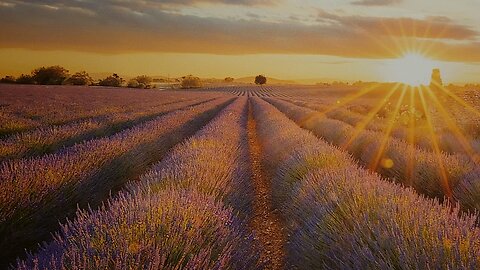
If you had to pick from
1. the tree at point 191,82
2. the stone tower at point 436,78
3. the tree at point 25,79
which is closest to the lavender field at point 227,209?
the stone tower at point 436,78

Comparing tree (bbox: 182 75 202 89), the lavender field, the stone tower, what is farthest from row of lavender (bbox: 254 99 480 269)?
tree (bbox: 182 75 202 89)

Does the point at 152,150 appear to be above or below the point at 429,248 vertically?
below

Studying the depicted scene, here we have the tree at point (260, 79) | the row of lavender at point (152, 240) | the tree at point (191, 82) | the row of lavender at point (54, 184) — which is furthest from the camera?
the tree at point (260, 79)

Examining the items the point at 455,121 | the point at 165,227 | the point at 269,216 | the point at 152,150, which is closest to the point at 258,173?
the point at 152,150

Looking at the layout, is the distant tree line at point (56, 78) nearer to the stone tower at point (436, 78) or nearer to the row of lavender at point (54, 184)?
the stone tower at point (436, 78)

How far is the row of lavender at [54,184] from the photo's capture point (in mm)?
3650

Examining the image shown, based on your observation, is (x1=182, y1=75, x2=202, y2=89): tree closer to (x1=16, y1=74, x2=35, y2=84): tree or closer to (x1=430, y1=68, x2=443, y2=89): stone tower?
(x1=16, y1=74, x2=35, y2=84): tree

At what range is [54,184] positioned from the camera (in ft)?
13.9

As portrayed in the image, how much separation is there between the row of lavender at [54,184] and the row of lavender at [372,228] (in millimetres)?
2278

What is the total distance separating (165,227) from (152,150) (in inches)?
215

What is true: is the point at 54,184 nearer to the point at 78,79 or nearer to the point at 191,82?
the point at 78,79

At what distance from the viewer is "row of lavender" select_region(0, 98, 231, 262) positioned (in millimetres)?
3650

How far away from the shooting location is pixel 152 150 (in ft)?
26.0

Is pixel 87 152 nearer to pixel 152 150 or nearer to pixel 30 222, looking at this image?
pixel 30 222
